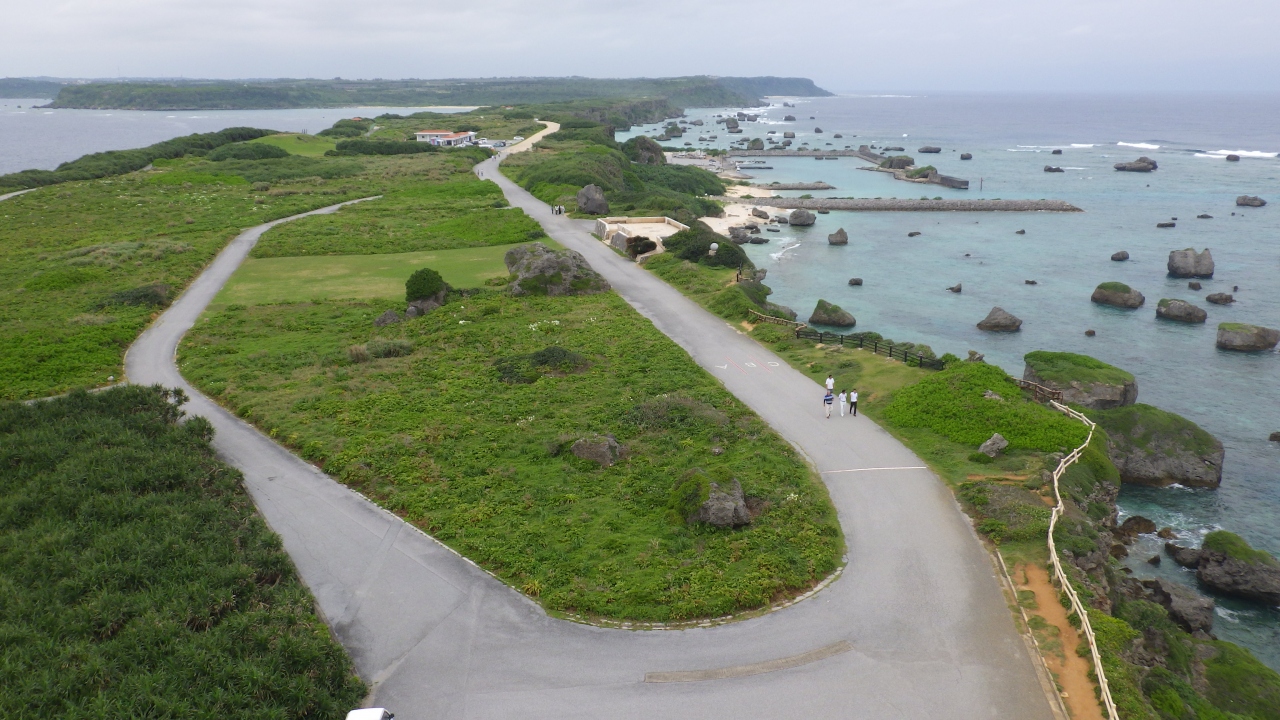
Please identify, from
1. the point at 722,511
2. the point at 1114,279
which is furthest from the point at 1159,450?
the point at 1114,279

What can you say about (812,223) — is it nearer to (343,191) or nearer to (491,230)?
A: (491,230)

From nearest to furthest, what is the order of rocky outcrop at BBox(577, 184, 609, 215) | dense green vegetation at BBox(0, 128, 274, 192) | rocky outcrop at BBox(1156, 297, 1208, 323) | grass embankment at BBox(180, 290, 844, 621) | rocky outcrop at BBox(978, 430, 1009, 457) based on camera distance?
1. grass embankment at BBox(180, 290, 844, 621)
2. rocky outcrop at BBox(978, 430, 1009, 457)
3. rocky outcrop at BBox(1156, 297, 1208, 323)
4. rocky outcrop at BBox(577, 184, 609, 215)
5. dense green vegetation at BBox(0, 128, 274, 192)

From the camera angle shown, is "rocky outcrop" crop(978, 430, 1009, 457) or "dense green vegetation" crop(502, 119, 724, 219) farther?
"dense green vegetation" crop(502, 119, 724, 219)

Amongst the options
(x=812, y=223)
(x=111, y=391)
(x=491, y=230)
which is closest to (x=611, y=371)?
(x=111, y=391)

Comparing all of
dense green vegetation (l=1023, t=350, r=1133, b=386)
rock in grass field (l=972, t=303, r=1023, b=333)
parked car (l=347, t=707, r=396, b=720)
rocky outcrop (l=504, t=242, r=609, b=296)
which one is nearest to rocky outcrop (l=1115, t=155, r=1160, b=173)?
rock in grass field (l=972, t=303, r=1023, b=333)

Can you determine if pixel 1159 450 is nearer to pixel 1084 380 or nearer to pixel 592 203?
pixel 1084 380

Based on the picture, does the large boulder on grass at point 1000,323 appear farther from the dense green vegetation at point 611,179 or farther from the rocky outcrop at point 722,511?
the rocky outcrop at point 722,511

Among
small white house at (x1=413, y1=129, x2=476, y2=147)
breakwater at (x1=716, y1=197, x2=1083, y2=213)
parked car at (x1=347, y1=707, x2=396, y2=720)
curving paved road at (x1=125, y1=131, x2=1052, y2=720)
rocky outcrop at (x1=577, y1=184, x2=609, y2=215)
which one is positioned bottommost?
curving paved road at (x1=125, y1=131, x2=1052, y2=720)

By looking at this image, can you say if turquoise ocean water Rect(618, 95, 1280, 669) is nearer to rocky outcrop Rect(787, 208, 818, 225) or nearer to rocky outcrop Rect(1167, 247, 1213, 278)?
rocky outcrop Rect(1167, 247, 1213, 278)
